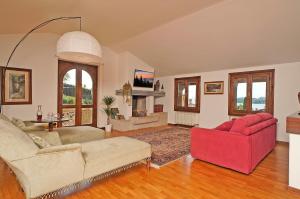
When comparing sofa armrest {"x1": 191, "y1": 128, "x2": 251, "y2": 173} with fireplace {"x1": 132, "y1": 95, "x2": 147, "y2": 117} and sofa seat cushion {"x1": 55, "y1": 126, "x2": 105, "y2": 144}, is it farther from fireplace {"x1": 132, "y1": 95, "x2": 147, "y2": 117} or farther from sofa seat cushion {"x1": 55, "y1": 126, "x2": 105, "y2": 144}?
fireplace {"x1": 132, "y1": 95, "x2": 147, "y2": 117}

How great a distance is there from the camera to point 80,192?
224cm

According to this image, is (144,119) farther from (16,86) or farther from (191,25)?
(16,86)

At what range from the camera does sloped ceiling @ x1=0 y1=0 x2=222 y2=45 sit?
2953 mm

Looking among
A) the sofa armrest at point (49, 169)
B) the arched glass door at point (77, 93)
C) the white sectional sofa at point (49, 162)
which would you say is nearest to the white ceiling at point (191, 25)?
the arched glass door at point (77, 93)

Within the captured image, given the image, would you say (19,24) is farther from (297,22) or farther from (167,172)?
(297,22)

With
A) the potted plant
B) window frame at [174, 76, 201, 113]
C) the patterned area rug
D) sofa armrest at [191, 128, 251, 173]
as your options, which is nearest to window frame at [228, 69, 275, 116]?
window frame at [174, 76, 201, 113]

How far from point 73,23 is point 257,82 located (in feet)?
19.1

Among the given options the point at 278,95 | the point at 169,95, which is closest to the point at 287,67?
the point at 278,95

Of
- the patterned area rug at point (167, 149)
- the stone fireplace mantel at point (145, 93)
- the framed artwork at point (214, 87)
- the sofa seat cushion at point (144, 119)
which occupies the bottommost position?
the patterned area rug at point (167, 149)

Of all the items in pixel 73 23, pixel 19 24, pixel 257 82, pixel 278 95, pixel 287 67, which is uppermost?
pixel 73 23

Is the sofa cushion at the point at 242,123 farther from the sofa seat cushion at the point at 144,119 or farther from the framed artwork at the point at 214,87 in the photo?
the sofa seat cushion at the point at 144,119

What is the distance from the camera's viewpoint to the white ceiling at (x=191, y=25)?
3.28 meters

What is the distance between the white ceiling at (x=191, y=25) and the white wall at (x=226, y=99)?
0.34 metres

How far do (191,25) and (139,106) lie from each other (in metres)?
4.26
